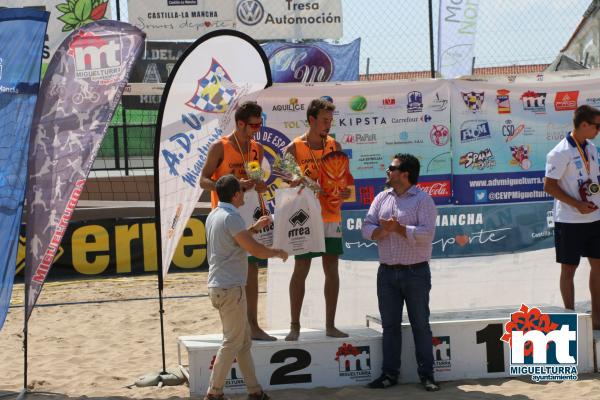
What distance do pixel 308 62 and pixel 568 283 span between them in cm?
1014

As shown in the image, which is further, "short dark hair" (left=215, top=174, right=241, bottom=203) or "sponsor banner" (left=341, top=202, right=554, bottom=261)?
"sponsor banner" (left=341, top=202, right=554, bottom=261)

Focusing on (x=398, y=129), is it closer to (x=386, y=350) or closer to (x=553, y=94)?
(x=553, y=94)

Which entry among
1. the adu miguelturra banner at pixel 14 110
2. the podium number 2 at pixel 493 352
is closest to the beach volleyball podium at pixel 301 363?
the podium number 2 at pixel 493 352

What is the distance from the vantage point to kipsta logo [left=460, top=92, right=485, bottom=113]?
7.87 m

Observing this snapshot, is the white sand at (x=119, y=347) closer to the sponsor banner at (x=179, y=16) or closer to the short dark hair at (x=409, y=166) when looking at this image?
the short dark hair at (x=409, y=166)

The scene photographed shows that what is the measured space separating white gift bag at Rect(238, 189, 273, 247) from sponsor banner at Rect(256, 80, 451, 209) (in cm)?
156

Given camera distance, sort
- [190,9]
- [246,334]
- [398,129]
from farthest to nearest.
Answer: [190,9] → [398,129] → [246,334]

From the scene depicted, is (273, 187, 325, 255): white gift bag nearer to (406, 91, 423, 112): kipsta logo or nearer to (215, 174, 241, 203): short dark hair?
(215, 174, 241, 203): short dark hair

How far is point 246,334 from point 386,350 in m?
1.08

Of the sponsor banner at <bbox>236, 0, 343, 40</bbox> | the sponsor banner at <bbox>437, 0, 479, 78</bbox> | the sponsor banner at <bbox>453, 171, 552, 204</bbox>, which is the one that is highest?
the sponsor banner at <bbox>236, 0, 343, 40</bbox>

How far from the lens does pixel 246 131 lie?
608cm

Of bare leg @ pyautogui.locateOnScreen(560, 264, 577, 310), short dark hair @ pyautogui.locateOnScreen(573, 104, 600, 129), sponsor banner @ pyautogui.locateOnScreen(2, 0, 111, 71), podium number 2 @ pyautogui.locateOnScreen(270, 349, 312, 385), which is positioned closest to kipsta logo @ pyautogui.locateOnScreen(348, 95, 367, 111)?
short dark hair @ pyautogui.locateOnScreen(573, 104, 600, 129)

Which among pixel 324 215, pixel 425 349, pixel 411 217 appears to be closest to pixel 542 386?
pixel 425 349

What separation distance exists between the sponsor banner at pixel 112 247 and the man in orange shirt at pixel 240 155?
19.0ft
